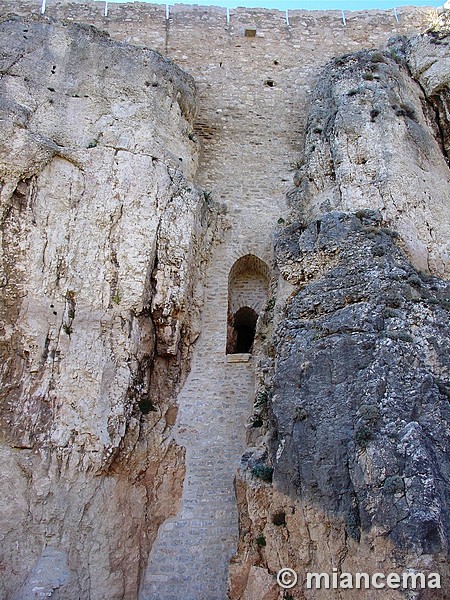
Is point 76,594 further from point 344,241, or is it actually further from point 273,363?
point 344,241

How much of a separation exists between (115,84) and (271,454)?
8586 millimetres

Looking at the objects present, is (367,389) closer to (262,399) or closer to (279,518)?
(279,518)

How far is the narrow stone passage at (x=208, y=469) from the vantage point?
8156 mm

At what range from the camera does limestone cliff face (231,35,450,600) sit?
20.6ft

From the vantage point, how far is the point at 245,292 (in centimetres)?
1177

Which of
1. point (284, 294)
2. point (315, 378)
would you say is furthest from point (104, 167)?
point (315, 378)

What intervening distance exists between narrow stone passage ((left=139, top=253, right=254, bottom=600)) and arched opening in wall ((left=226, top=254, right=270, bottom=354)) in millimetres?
671

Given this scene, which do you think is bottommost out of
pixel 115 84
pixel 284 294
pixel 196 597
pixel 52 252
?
pixel 196 597

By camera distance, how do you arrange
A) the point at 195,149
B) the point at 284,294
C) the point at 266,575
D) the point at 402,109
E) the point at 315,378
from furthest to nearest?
the point at 195,149
the point at 402,109
the point at 284,294
the point at 315,378
the point at 266,575

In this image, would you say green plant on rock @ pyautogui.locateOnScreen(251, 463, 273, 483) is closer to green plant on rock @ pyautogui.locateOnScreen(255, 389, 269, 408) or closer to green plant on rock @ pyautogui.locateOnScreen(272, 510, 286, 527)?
green plant on rock @ pyautogui.locateOnScreen(272, 510, 286, 527)

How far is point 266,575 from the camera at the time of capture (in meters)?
7.21

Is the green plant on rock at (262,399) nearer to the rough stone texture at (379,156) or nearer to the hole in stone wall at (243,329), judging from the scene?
the hole in stone wall at (243,329)

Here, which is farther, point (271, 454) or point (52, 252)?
point (52, 252)

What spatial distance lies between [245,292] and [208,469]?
410 centimetres
